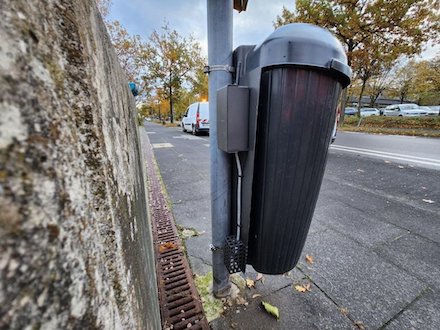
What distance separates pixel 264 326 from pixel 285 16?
62.7ft

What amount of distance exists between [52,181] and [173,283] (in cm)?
171

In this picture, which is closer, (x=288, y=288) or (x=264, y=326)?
(x=264, y=326)

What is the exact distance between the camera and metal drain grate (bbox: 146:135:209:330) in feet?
4.70

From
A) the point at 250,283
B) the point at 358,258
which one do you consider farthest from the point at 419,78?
the point at 250,283

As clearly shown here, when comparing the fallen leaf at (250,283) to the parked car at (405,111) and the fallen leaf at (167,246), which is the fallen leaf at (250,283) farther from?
the parked car at (405,111)

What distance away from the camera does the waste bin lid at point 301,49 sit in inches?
37.3

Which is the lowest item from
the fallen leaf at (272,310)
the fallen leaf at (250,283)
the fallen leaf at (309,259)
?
the fallen leaf at (250,283)

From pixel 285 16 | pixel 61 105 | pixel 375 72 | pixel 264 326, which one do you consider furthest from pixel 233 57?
pixel 375 72

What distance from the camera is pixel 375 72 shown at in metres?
20.0

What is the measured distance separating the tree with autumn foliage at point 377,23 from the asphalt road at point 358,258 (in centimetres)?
1266

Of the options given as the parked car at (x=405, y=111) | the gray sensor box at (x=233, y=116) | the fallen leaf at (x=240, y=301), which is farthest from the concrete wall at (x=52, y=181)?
the parked car at (x=405, y=111)

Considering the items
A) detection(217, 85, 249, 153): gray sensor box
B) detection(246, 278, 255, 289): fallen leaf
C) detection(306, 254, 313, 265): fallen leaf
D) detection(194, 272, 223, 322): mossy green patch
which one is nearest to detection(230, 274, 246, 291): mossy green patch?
detection(246, 278, 255, 289): fallen leaf

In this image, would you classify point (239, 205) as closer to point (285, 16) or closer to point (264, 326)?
point (264, 326)

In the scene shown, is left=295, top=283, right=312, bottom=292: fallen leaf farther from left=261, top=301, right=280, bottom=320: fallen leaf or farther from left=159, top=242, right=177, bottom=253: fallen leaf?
left=159, top=242, right=177, bottom=253: fallen leaf
